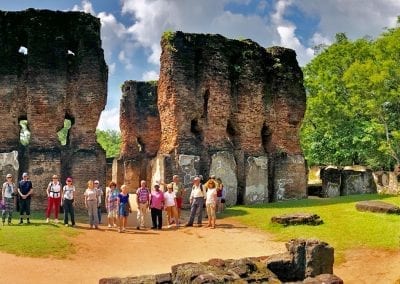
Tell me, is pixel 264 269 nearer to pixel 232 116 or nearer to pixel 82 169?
pixel 82 169

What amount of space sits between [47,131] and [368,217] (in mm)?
11340

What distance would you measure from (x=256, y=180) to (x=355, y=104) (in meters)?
10.8

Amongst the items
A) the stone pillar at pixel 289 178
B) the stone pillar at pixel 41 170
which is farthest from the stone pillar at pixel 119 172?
the stone pillar at pixel 41 170

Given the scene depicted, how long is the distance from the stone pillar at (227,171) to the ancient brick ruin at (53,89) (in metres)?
4.43

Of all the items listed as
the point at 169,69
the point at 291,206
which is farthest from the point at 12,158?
the point at 291,206

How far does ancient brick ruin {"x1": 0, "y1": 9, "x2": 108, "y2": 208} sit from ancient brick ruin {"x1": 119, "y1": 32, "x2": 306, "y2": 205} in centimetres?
278

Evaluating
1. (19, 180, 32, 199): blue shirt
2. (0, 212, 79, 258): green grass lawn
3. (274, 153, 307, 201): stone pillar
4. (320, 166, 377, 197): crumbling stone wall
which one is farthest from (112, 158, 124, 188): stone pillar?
(0, 212, 79, 258): green grass lawn

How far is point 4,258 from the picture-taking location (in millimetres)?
11070

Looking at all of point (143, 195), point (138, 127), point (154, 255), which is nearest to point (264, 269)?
point (154, 255)

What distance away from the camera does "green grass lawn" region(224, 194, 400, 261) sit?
12750 millimetres

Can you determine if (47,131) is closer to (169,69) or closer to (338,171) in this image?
(169,69)

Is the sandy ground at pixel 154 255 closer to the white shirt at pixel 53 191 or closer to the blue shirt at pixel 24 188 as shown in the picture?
the white shirt at pixel 53 191

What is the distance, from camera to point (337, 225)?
14.9m

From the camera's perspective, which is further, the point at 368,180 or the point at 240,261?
the point at 368,180
